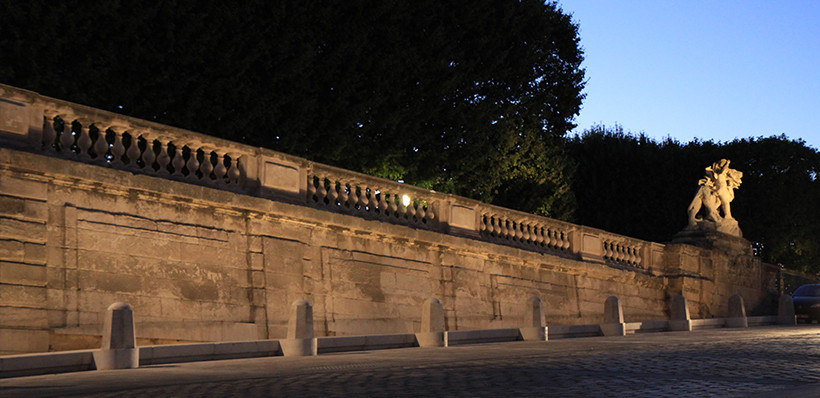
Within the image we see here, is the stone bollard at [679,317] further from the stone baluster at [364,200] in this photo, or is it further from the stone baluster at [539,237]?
the stone baluster at [364,200]

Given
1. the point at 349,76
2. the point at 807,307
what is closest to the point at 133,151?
the point at 349,76

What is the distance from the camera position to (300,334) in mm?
13852

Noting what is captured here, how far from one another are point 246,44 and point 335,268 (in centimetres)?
715

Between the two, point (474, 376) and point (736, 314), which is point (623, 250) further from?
point (474, 376)

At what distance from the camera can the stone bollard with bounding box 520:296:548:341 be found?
18500 mm

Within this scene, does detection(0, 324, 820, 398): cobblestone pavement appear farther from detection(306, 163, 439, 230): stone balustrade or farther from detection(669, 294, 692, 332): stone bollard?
detection(669, 294, 692, 332): stone bollard

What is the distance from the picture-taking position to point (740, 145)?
47.3 m

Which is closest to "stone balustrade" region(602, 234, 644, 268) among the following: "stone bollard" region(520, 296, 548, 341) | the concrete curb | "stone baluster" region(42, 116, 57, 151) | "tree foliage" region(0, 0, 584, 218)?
"tree foliage" region(0, 0, 584, 218)

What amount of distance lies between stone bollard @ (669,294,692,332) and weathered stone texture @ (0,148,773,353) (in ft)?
11.1

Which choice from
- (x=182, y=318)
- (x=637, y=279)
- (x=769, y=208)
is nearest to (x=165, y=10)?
(x=182, y=318)

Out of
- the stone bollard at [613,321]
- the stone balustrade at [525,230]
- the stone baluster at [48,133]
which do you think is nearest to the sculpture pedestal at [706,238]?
the stone balustrade at [525,230]

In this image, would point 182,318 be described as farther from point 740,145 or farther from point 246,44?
point 740,145

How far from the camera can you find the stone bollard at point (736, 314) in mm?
25609

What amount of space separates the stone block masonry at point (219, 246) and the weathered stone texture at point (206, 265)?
0.9 inches
